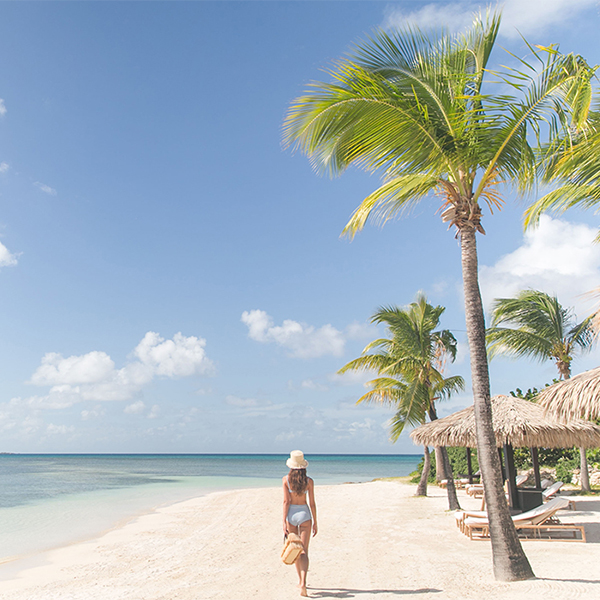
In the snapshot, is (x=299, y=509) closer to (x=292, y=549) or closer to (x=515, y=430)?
(x=292, y=549)

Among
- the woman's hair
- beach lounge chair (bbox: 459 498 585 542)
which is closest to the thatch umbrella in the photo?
beach lounge chair (bbox: 459 498 585 542)

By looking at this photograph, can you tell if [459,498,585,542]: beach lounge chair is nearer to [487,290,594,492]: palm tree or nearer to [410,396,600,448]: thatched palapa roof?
[410,396,600,448]: thatched palapa roof

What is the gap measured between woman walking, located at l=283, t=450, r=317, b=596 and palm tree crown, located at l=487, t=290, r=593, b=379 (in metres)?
12.9

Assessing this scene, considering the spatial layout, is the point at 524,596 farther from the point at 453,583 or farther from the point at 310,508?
the point at 310,508

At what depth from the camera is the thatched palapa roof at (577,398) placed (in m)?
5.45

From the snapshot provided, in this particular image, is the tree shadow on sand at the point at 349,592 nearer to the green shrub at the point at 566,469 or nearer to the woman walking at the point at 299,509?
the woman walking at the point at 299,509

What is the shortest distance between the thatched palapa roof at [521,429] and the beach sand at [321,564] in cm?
154

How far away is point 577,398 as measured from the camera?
560cm

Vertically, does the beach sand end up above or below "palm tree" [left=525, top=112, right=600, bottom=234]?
below

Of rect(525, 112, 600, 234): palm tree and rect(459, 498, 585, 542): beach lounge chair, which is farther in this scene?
rect(459, 498, 585, 542): beach lounge chair

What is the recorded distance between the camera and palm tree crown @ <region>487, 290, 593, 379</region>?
15398 mm

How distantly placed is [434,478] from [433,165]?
1757cm

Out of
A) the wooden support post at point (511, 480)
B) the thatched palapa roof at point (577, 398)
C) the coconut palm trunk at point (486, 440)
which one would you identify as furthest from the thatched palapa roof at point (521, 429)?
the coconut palm trunk at point (486, 440)

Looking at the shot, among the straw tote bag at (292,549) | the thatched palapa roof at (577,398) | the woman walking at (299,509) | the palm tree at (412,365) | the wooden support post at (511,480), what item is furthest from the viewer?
the palm tree at (412,365)
